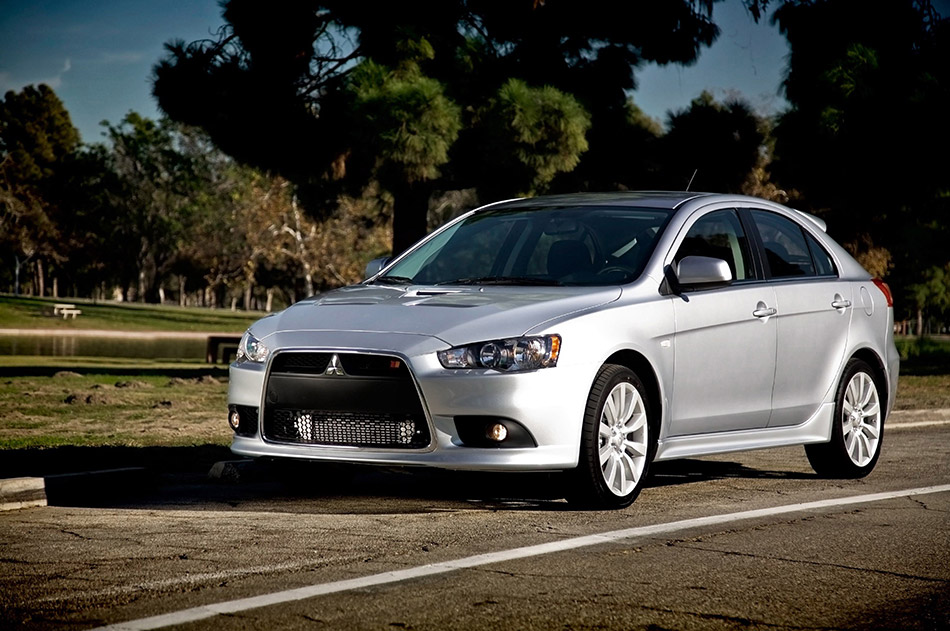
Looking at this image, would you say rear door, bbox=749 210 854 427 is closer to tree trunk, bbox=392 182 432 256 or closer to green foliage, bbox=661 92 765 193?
tree trunk, bbox=392 182 432 256

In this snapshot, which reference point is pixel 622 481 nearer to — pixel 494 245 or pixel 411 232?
pixel 494 245

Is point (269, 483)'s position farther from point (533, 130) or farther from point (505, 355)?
point (533, 130)

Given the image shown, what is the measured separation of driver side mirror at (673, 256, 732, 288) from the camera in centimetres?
780

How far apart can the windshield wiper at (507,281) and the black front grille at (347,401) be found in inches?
46.5

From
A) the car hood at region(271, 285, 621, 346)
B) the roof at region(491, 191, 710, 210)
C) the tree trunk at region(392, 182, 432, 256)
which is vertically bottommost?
the car hood at region(271, 285, 621, 346)

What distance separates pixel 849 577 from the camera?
5570mm

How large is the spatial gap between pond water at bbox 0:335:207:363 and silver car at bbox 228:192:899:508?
24.3 metres

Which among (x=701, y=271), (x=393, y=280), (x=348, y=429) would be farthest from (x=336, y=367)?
(x=701, y=271)

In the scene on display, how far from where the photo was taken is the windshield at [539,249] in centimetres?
800

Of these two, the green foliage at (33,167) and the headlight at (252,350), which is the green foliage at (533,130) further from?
the green foliage at (33,167)

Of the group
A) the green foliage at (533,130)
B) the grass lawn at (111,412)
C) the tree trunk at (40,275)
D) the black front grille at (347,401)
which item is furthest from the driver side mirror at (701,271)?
the tree trunk at (40,275)

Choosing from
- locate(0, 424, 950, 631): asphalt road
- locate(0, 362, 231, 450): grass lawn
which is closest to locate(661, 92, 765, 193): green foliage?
locate(0, 362, 231, 450): grass lawn

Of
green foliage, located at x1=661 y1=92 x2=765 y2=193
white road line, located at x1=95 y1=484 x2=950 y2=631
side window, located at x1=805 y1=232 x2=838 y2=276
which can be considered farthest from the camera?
green foliage, located at x1=661 y1=92 x2=765 y2=193

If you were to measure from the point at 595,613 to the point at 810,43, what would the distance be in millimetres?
19541
